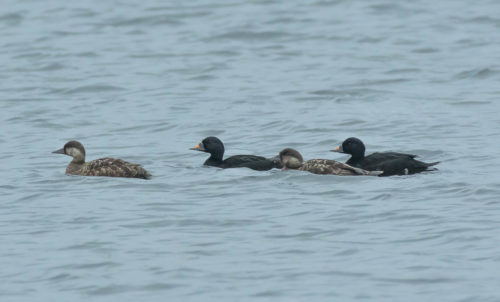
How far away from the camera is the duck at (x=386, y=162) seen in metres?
15.2

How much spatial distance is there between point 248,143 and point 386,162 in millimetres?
3774

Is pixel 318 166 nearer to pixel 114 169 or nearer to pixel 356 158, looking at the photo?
pixel 356 158

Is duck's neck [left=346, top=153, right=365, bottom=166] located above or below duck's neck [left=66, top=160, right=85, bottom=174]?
below

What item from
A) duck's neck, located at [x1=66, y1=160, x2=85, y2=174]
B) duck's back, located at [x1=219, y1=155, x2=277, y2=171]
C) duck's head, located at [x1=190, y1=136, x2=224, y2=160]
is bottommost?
duck's back, located at [x1=219, y1=155, x2=277, y2=171]

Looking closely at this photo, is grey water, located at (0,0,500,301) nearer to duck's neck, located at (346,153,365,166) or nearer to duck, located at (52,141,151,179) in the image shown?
duck, located at (52,141,151,179)

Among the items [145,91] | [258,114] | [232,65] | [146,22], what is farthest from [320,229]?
[146,22]

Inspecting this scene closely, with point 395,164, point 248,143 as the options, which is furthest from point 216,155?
point 395,164

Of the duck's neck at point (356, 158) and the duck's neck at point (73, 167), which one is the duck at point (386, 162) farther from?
the duck's neck at point (73, 167)

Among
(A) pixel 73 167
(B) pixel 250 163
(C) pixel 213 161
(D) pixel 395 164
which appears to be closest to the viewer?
(D) pixel 395 164

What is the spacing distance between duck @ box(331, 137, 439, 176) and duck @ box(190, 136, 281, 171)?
1.04m

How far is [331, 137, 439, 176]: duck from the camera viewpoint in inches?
597

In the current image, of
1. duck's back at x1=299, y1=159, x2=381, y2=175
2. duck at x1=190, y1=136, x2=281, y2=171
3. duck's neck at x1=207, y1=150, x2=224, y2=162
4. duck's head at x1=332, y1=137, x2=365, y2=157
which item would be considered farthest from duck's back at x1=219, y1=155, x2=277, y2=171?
duck's head at x1=332, y1=137, x2=365, y2=157

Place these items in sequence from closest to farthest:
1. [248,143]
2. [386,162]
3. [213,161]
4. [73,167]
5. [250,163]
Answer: [386,162]
[250,163]
[73,167]
[213,161]
[248,143]

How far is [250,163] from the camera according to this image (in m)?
15.9
